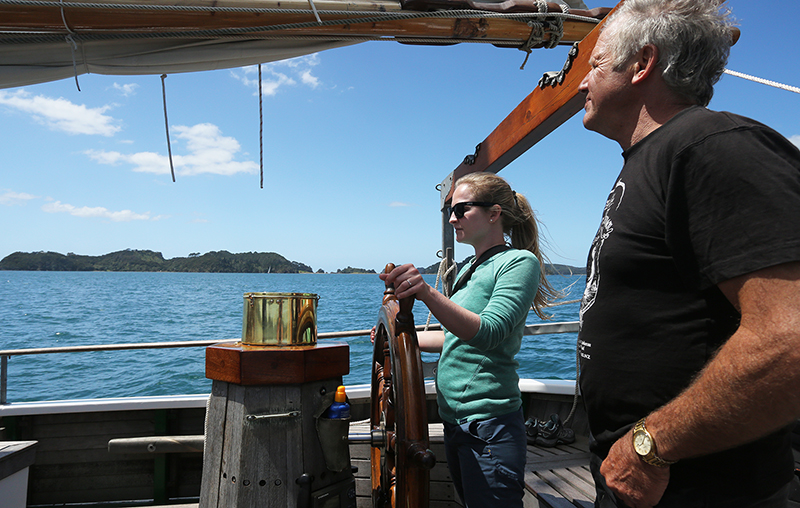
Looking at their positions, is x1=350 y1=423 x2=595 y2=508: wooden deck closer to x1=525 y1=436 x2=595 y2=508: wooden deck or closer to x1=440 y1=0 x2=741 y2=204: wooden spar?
x1=525 y1=436 x2=595 y2=508: wooden deck

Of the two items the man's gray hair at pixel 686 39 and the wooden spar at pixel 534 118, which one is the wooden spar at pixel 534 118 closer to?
the wooden spar at pixel 534 118

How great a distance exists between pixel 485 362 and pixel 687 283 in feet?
2.86

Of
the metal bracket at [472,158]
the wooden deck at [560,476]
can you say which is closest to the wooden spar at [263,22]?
the metal bracket at [472,158]

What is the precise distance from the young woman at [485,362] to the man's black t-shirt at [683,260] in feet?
1.49

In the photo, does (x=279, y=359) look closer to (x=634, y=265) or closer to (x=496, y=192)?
(x=634, y=265)

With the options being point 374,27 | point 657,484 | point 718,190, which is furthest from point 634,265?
point 374,27

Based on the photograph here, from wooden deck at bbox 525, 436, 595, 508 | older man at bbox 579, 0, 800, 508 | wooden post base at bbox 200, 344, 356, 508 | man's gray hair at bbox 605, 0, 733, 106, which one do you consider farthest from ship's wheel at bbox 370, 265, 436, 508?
wooden deck at bbox 525, 436, 595, 508

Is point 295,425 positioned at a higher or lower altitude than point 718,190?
lower

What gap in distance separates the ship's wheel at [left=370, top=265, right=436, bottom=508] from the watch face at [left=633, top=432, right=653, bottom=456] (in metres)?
0.36

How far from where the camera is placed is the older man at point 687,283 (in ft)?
2.21

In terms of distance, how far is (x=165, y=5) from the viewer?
6.52 feet

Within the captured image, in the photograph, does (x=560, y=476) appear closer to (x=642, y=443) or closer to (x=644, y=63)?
→ (x=642, y=443)

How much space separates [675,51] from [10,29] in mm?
2378

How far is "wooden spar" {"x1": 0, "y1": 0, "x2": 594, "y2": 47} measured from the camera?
6.33ft
